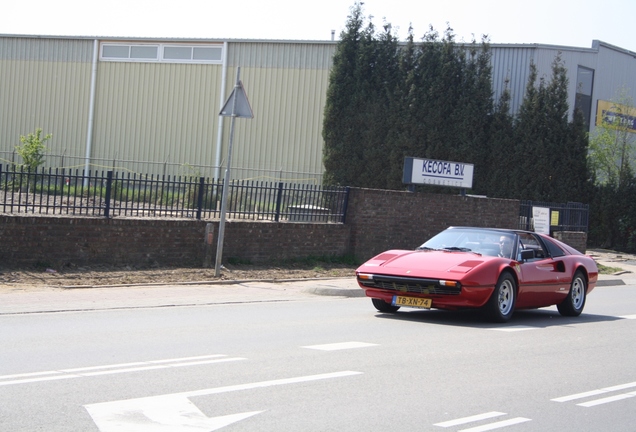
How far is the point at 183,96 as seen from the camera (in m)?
40.1

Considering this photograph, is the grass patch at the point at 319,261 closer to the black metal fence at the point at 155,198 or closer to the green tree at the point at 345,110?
the black metal fence at the point at 155,198

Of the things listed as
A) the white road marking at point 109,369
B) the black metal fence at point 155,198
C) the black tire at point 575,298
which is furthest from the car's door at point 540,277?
the black metal fence at point 155,198

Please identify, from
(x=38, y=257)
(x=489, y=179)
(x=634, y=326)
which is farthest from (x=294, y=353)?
(x=489, y=179)

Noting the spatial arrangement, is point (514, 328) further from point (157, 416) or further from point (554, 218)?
point (554, 218)

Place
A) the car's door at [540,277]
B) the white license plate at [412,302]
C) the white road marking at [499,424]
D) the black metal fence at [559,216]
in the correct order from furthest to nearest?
the black metal fence at [559,216], the car's door at [540,277], the white license plate at [412,302], the white road marking at [499,424]

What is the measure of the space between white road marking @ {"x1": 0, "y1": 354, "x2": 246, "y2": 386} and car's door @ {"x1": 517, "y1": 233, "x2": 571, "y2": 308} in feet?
18.8

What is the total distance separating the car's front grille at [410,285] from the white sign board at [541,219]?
14845 millimetres

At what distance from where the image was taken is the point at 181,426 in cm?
599

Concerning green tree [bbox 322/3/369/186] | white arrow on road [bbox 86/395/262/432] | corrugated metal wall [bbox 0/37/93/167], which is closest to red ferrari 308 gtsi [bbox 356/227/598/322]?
white arrow on road [bbox 86/395/262/432]

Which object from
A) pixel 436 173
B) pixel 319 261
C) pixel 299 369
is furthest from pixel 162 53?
pixel 299 369

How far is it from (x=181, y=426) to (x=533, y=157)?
2952 centimetres

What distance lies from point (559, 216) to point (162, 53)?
2089 centimetres

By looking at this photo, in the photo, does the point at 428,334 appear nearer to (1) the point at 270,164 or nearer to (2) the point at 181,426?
(2) the point at 181,426

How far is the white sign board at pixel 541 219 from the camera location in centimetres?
2619
